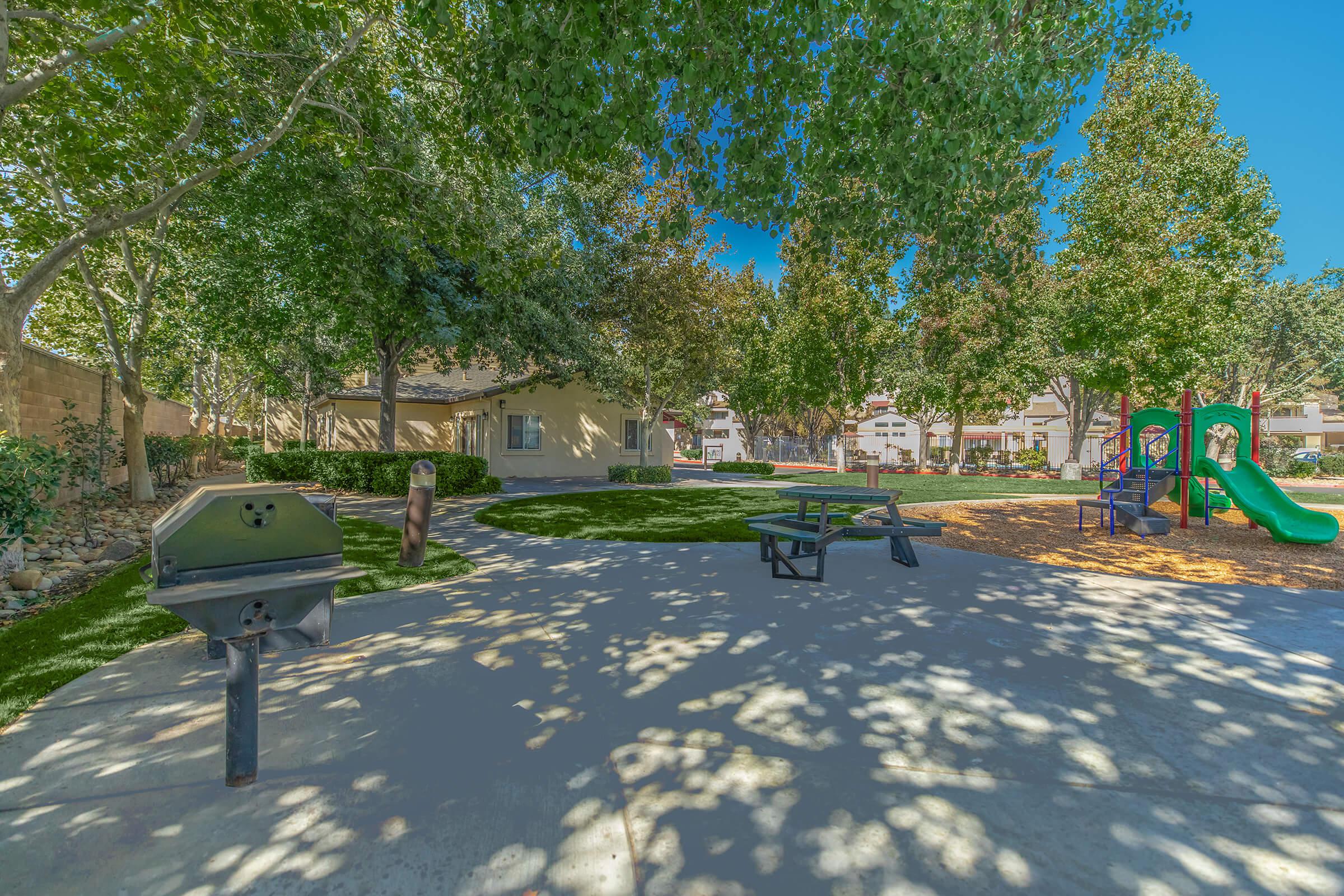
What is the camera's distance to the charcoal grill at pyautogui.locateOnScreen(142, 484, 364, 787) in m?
2.17

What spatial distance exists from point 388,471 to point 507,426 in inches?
309

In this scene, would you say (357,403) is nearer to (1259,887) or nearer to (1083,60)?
(1083,60)

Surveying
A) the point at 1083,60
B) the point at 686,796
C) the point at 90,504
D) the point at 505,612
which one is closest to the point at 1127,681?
the point at 686,796

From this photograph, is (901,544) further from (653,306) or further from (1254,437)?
(653,306)

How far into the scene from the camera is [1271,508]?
8039 millimetres

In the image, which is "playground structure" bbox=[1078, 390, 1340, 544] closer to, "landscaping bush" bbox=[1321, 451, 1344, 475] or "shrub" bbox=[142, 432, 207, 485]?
"shrub" bbox=[142, 432, 207, 485]

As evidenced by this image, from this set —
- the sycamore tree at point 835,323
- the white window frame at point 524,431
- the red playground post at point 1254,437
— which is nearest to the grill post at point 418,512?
the red playground post at point 1254,437

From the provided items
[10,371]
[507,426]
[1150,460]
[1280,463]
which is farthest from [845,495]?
[1280,463]

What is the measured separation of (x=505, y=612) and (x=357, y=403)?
75.6ft

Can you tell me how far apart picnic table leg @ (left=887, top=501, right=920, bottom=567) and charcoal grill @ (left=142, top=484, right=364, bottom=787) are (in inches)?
219

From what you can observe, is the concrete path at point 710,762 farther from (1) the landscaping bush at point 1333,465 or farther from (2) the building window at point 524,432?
(1) the landscaping bush at point 1333,465

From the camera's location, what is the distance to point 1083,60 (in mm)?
5316

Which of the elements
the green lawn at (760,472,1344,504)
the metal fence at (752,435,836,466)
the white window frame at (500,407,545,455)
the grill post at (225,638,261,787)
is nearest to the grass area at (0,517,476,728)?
the grill post at (225,638,261,787)

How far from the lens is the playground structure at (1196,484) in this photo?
7805mm
